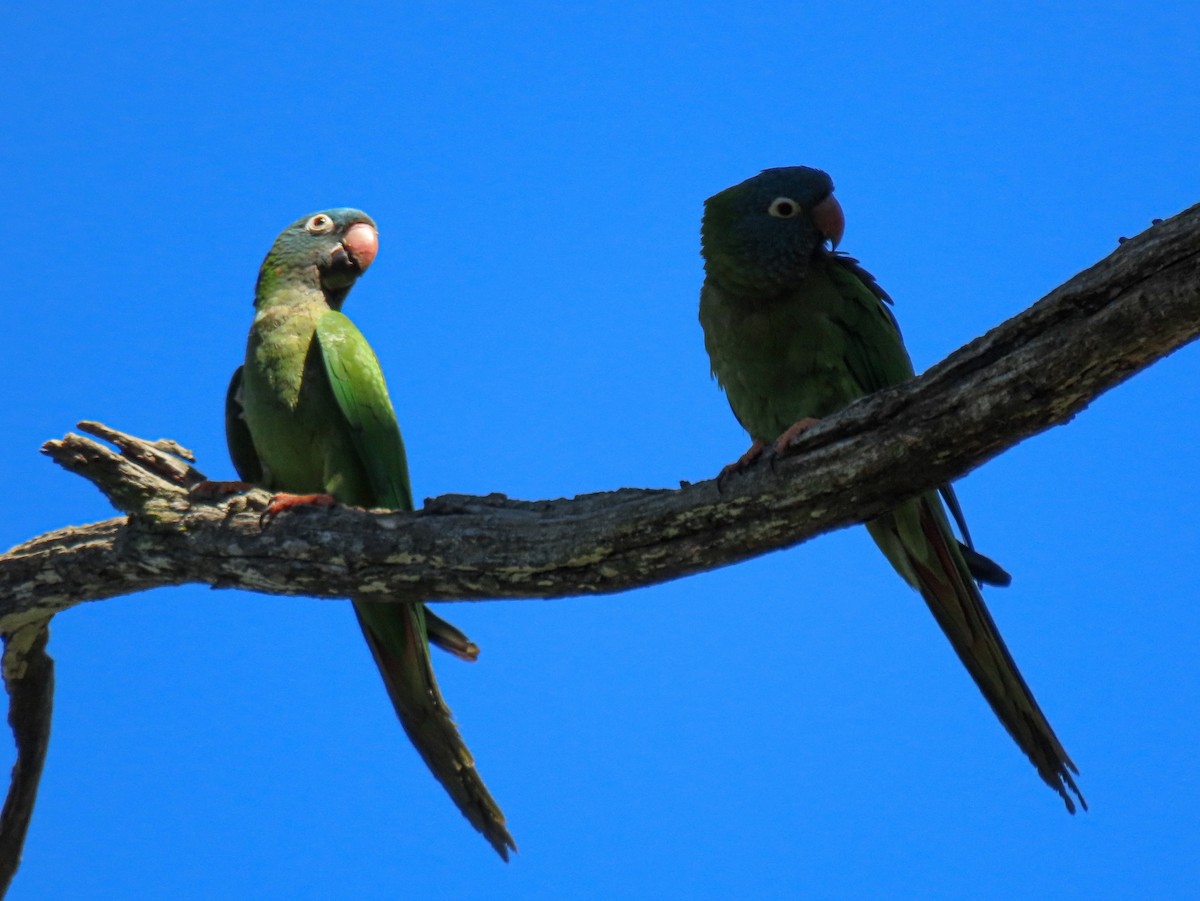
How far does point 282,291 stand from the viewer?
214 inches

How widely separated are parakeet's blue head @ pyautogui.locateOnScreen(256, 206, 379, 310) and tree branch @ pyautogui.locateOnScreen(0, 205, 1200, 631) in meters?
1.27

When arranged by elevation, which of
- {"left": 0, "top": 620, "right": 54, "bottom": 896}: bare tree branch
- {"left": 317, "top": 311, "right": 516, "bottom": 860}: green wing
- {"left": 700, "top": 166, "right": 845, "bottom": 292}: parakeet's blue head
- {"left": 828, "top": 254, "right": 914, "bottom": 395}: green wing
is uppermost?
{"left": 700, "top": 166, "right": 845, "bottom": 292}: parakeet's blue head

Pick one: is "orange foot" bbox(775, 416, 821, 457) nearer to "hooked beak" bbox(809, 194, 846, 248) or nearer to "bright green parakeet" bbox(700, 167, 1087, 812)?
"bright green parakeet" bbox(700, 167, 1087, 812)

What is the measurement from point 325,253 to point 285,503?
5.58ft

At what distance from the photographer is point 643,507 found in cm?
375

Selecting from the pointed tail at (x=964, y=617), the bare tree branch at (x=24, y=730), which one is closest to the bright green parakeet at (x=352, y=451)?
the bare tree branch at (x=24, y=730)

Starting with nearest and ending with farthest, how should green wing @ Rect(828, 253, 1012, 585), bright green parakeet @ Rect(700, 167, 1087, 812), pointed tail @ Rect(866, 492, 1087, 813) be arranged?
pointed tail @ Rect(866, 492, 1087, 813), bright green parakeet @ Rect(700, 167, 1087, 812), green wing @ Rect(828, 253, 1012, 585)

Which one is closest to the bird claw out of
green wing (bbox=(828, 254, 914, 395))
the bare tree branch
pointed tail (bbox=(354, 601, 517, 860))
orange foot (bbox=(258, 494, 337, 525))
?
orange foot (bbox=(258, 494, 337, 525))

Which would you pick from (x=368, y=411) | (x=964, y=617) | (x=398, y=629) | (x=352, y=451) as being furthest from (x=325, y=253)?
(x=964, y=617)

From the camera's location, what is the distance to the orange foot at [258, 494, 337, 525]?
14.4 ft

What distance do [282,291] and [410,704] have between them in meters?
2.19

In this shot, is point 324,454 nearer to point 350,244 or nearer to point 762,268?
point 350,244

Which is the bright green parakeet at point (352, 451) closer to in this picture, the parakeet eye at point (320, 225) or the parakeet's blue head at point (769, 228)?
the parakeet eye at point (320, 225)

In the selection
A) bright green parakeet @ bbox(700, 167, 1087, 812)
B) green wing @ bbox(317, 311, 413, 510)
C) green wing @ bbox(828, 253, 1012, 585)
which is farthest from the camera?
green wing @ bbox(317, 311, 413, 510)
